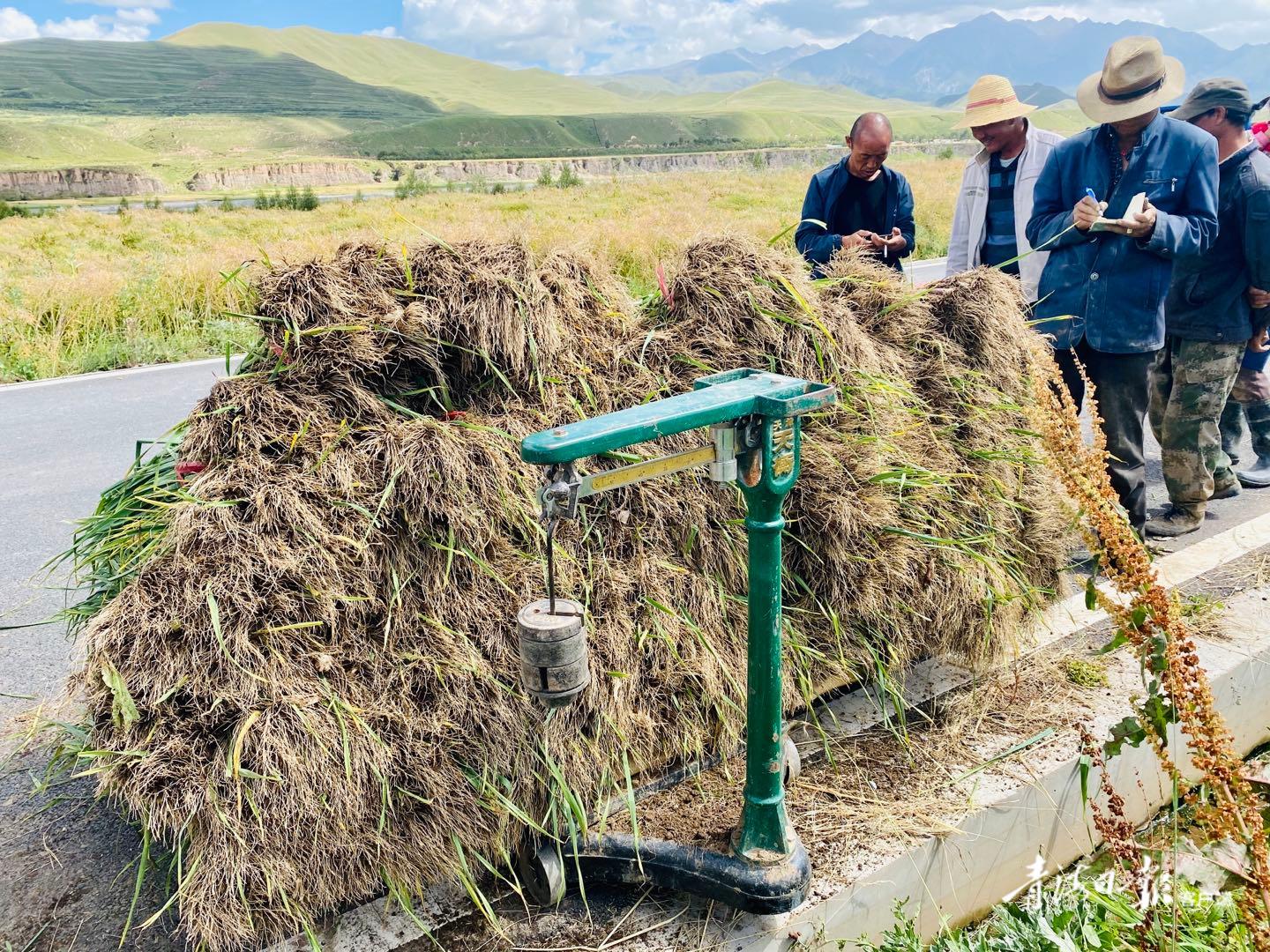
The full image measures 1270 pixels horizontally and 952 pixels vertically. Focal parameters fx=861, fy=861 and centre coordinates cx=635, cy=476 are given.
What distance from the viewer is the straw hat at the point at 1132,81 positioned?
344 centimetres

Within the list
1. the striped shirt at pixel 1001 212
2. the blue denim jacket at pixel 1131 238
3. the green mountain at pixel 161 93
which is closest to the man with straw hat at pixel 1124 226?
the blue denim jacket at pixel 1131 238

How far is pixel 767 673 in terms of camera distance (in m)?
1.88

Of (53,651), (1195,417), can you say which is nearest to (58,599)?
(53,651)

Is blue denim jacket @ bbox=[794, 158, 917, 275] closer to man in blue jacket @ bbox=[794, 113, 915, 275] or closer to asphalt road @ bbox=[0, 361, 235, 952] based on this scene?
man in blue jacket @ bbox=[794, 113, 915, 275]

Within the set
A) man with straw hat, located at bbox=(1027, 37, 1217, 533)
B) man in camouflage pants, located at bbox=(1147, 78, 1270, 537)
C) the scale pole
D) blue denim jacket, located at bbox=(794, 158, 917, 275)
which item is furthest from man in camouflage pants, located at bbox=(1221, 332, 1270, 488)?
the scale pole

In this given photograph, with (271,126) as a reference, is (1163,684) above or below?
below

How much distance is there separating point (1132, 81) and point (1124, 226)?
0.64m

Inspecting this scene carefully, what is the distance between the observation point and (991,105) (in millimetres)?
4152

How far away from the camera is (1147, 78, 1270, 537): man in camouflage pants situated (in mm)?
4102

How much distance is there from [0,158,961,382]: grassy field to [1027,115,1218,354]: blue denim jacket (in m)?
1.51

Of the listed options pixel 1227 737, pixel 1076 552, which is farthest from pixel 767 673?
pixel 1076 552

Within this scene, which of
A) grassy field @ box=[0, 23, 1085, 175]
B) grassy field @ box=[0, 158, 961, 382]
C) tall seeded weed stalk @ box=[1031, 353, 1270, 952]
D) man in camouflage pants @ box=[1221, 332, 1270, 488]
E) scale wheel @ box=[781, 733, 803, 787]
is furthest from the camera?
grassy field @ box=[0, 23, 1085, 175]

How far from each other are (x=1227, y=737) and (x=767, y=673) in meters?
0.83

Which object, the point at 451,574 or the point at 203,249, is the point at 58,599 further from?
the point at 203,249
